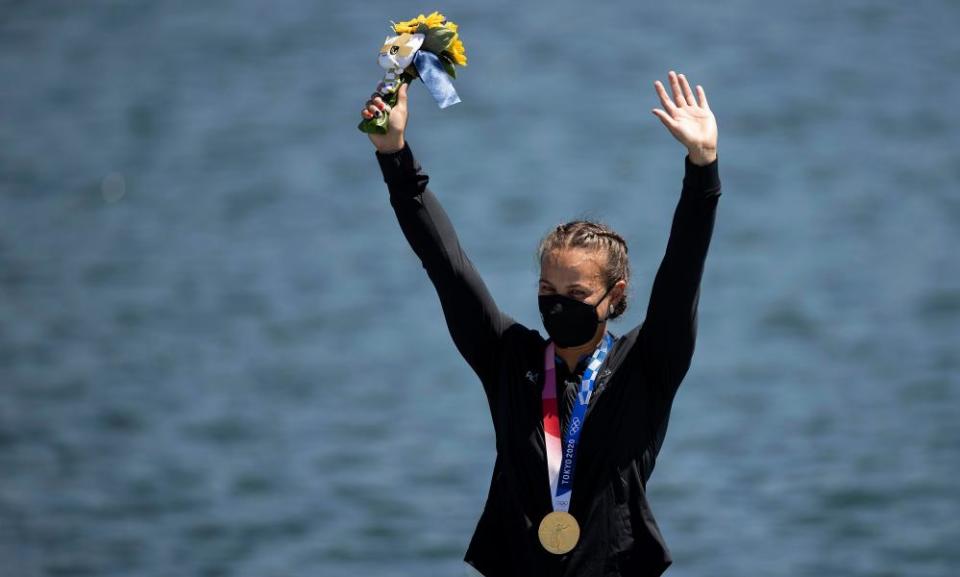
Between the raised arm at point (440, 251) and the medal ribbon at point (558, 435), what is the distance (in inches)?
7.8

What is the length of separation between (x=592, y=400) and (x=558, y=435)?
133mm

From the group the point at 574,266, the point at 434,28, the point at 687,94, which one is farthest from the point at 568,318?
the point at 434,28

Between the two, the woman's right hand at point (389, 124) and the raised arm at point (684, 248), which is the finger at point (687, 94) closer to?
the raised arm at point (684, 248)

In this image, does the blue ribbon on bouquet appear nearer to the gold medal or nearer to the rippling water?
the gold medal

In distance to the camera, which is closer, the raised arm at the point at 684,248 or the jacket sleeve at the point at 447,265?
the raised arm at the point at 684,248

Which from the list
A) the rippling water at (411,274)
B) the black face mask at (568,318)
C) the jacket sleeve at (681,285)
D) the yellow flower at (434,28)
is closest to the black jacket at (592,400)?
the jacket sleeve at (681,285)

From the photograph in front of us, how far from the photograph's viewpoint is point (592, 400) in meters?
4.28

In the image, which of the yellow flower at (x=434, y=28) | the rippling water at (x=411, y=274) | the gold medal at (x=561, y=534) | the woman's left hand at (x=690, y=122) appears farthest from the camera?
the rippling water at (x=411, y=274)

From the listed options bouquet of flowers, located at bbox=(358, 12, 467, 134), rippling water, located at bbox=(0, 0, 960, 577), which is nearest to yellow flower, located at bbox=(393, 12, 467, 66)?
bouquet of flowers, located at bbox=(358, 12, 467, 134)

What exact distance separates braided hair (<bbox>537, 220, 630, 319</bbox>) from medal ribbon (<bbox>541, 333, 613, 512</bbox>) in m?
0.24

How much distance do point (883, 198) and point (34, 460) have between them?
10377mm

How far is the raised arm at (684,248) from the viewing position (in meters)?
4.07

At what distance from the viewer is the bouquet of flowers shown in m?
4.44

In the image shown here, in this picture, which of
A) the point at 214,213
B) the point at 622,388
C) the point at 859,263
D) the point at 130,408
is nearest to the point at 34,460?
the point at 130,408
